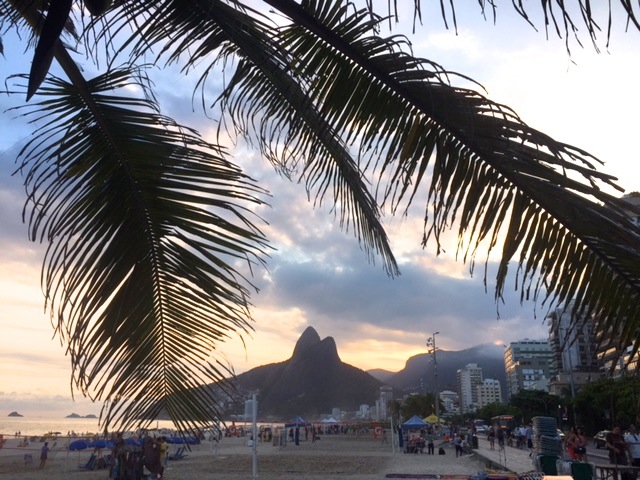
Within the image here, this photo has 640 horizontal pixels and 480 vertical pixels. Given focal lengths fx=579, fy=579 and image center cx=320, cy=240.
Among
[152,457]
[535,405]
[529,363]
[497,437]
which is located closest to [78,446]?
[152,457]

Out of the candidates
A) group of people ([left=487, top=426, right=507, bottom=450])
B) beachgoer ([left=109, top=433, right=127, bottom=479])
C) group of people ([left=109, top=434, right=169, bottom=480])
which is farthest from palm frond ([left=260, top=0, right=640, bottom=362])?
group of people ([left=487, top=426, right=507, bottom=450])

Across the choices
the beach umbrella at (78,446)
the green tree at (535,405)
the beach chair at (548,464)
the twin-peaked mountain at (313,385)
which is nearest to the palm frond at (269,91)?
the beach chair at (548,464)

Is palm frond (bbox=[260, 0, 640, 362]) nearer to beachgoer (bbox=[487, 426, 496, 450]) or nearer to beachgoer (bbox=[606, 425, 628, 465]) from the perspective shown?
beachgoer (bbox=[606, 425, 628, 465])

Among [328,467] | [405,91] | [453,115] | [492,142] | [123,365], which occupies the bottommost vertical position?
[328,467]

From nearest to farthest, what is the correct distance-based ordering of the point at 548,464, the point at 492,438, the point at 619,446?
the point at 548,464 → the point at 619,446 → the point at 492,438

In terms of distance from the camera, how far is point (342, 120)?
6.40 ft

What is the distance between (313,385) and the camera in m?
176

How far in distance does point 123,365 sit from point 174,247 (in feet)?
1.49

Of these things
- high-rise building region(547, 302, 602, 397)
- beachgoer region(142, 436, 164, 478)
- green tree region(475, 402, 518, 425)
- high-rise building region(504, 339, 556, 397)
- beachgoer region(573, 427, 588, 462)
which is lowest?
green tree region(475, 402, 518, 425)

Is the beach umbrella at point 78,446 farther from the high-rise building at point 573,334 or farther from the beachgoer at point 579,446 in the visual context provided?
the high-rise building at point 573,334

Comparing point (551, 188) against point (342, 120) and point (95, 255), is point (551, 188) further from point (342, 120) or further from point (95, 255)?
point (95, 255)

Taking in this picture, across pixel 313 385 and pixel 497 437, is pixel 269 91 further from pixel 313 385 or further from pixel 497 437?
pixel 313 385

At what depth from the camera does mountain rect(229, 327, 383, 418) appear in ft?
552

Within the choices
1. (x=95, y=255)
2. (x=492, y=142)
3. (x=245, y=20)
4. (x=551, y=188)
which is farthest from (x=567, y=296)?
(x=95, y=255)
